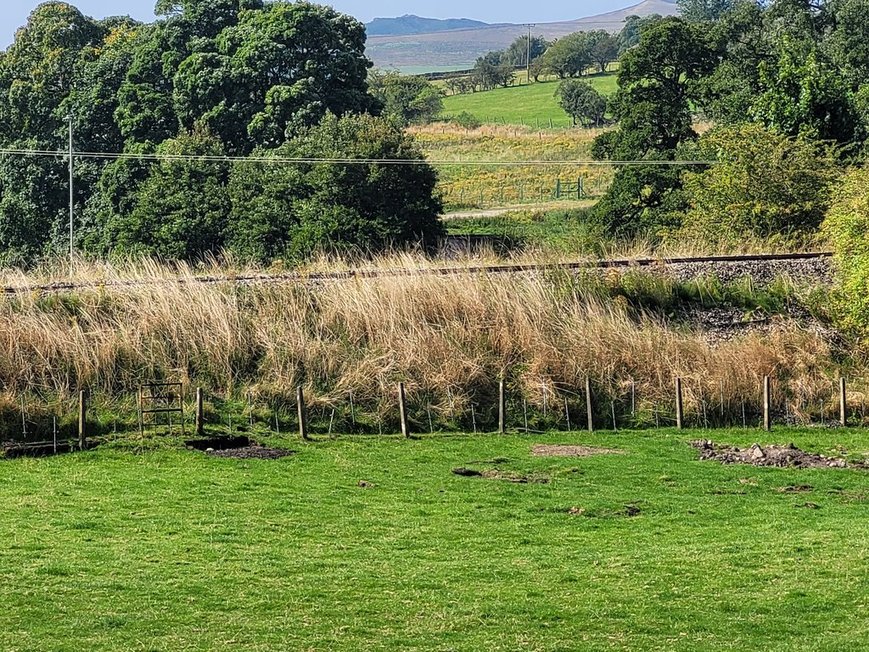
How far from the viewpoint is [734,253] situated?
35812 mm

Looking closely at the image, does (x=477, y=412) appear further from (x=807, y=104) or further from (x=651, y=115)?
(x=651, y=115)

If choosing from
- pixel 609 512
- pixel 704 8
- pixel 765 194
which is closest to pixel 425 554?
pixel 609 512

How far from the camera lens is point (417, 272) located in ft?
99.7

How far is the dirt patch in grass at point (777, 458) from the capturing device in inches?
918

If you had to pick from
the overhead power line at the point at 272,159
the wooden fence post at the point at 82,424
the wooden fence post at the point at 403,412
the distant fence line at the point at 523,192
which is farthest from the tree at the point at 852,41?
the wooden fence post at the point at 82,424

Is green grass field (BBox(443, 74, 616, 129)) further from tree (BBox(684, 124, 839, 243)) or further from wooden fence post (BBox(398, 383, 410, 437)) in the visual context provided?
wooden fence post (BBox(398, 383, 410, 437))

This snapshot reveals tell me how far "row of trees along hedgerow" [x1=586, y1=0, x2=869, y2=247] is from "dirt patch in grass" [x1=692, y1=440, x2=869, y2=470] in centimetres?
1523

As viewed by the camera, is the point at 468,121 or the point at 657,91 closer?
the point at 657,91

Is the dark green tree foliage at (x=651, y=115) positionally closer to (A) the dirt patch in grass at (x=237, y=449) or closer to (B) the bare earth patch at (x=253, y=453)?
(A) the dirt patch in grass at (x=237, y=449)

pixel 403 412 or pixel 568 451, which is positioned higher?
pixel 403 412

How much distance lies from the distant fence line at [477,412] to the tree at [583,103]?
74.2 m

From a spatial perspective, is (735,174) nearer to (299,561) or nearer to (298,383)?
(298,383)

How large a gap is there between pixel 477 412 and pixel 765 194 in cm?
1561

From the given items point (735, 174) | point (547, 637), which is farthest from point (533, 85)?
point (547, 637)
